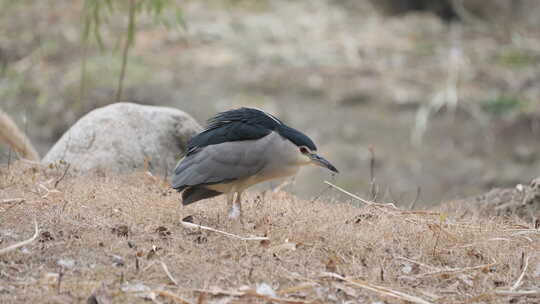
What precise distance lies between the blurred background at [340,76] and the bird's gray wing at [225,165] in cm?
476

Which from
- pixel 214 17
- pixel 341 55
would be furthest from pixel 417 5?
pixel 214 17

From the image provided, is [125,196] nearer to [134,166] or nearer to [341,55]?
[134,166]

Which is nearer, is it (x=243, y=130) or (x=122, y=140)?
(x=243, y=130)

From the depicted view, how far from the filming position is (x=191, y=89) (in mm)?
12719

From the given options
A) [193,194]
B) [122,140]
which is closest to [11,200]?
[193,194]

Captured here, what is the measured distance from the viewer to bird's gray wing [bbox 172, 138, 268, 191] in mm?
5176

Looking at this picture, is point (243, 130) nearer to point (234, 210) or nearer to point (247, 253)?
point (234, 210)

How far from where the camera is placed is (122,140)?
703 centimetres

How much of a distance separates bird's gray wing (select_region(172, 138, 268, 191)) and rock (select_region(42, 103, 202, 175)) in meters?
1.66

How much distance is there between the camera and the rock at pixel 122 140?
6938 millimetres

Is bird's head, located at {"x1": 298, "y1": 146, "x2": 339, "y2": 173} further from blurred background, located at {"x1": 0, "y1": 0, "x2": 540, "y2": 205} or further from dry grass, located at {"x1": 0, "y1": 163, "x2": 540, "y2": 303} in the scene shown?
blurred background, located at {"x1": 0, "y1": 0, "x2": 540, "y2": 205}

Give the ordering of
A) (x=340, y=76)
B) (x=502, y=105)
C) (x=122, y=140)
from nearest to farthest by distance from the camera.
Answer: (x=122, y=140) < (x=502, y=105) < (x=340, y=76)

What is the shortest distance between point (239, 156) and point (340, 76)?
811 cm

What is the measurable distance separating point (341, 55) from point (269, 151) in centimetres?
883
